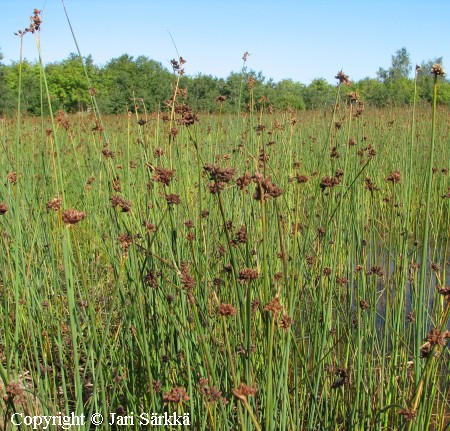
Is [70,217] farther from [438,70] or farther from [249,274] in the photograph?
[438,70]

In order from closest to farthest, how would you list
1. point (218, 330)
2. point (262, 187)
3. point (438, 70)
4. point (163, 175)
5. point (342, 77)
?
point (262, 187)
point (438, 70)
point (163, 175)
point (342, 77)
point (218, 330)

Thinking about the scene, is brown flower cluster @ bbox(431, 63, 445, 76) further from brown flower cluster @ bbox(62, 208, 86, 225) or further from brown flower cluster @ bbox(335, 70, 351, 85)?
brown flower cluster @ bbox(62, 208, 86, 225)

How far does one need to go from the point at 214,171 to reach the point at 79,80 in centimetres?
2896

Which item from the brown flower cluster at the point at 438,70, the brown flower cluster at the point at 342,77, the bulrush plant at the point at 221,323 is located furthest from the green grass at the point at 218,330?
the brown flower cluster at the point at 438,70

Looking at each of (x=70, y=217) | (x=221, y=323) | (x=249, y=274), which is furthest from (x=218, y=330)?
(x=70, y=217)

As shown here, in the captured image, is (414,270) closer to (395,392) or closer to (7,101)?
(395,392)

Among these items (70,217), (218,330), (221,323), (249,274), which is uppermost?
(70,217)

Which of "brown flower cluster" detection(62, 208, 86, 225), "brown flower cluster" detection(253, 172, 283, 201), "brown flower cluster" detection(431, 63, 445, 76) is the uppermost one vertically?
"brown flower cluster" detection(431, 63, 445, 76)

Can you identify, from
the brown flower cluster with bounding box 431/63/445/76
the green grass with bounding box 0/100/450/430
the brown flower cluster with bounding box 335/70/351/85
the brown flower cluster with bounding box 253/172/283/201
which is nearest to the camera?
the brown flower cluster with bounding box 253/172/283/201

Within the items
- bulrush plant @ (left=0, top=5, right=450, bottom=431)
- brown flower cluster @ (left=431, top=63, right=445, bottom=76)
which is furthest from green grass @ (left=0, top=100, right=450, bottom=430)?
brown flower cluster @ (left=431, top=63, right=445, bottom=76)

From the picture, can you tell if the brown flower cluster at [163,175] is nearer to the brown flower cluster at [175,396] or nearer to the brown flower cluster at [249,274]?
the brown flower cluster at [249,274]

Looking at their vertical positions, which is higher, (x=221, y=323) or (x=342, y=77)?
(x=342, y=77)

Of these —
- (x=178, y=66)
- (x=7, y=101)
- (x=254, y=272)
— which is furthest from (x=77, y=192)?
(x=7, y=101)

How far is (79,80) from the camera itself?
27688 mm
